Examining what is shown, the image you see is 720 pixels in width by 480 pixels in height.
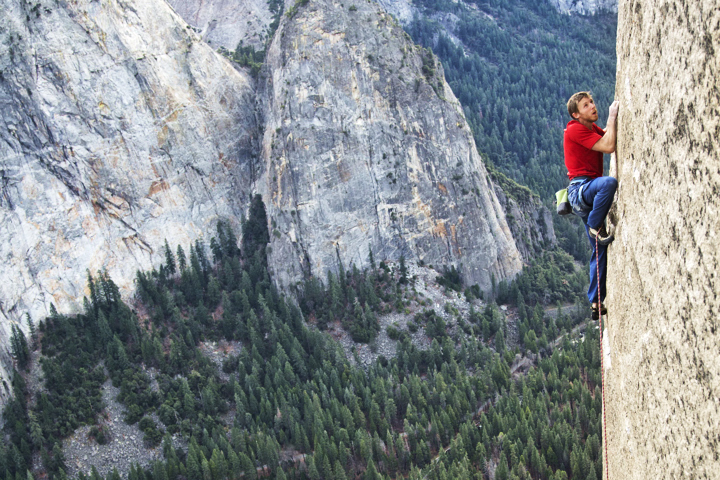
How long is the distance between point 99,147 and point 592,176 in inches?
4209

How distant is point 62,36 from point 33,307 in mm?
41361

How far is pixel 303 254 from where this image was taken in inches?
4525

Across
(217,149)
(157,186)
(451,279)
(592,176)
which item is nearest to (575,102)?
(592,176)

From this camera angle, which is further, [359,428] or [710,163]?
[359,428]

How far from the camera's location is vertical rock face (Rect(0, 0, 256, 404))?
103 metres

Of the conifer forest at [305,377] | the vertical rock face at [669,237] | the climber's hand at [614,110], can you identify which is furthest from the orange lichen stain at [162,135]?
the vertical rock face at [669,237]

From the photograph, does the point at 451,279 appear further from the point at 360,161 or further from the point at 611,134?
the point at 611,134

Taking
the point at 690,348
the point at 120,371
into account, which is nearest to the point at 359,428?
the point at 120,371

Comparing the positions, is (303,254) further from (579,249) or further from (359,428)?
(579,249)

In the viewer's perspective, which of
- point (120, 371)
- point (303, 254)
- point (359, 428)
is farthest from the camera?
point (303, 254)

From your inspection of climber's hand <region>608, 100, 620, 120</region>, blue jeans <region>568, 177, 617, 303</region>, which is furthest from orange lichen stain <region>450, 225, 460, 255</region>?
climber's hand <region>608, 100, 620, 120</region>

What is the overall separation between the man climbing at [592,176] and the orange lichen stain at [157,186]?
Answer: 106 meters

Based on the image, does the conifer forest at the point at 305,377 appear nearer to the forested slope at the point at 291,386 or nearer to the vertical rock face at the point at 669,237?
the forested slope at the point at 291,386

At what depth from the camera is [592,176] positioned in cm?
1302
